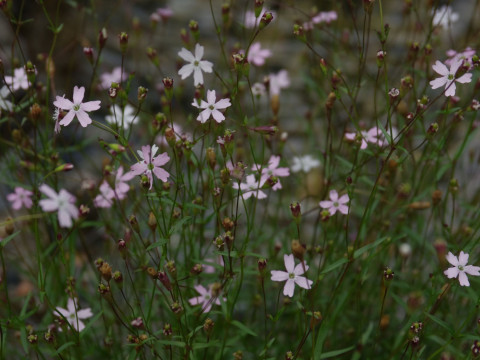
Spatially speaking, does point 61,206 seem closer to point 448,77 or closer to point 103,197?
point 103,197

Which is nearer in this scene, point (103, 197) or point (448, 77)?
point (448, 77)

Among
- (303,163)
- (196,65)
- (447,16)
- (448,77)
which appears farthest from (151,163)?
(447,16)

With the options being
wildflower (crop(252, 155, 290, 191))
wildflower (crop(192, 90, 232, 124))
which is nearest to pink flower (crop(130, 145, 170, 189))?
wildflower (crop(192, 90, 232, 124))

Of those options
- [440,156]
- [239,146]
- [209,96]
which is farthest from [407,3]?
[209,96]

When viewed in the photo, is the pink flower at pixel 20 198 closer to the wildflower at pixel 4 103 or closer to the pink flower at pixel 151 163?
the wildflower at pixel 4 103

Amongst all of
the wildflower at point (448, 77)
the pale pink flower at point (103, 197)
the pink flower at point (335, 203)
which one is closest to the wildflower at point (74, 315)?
the pale pink flower at point (103, 197)

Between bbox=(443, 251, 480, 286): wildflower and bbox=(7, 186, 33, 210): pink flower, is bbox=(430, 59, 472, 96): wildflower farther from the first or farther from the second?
bbox=(7, 186, 33, 210): pink flower

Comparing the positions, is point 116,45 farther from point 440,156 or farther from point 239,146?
point 440,156

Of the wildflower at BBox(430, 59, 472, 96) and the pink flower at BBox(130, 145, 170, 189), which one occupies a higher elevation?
the wildflower at BBox(430, 59, 472, 96)

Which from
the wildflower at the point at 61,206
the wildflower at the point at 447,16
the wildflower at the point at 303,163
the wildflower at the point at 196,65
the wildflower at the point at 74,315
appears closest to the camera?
the wildflower at the point at 61,206
